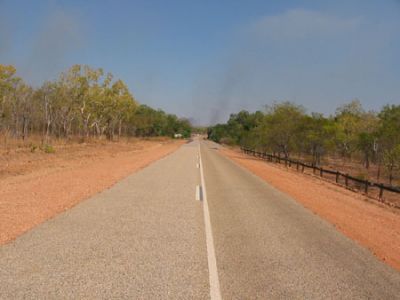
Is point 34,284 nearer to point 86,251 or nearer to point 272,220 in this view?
point 86,251

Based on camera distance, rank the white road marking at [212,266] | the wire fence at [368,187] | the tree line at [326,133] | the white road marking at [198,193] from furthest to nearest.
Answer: the tree line at [326,133] → the wire fence at [368,187] → the white road marking at [198,193] → the white road marking at [212,266]

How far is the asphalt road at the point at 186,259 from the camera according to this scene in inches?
162

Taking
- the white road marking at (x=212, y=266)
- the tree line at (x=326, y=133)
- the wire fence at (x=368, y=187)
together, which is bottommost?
the wire fence at (x=368, y=187)

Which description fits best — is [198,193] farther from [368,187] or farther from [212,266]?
[368,187]

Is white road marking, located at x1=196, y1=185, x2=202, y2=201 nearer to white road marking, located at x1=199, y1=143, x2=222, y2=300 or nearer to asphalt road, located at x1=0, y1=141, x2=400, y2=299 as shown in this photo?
asphalt road, located at x1=0, y1=141, x2=400, y2=299

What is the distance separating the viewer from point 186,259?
205 inches

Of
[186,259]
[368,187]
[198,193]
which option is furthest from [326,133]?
[186,259]

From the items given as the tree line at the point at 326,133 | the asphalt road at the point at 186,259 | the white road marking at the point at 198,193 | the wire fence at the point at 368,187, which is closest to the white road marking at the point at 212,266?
the asphalt road at the point at 186,259

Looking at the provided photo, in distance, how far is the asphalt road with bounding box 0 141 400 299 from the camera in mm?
4125

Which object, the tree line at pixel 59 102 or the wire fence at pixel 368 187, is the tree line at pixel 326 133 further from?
the tree line at pixel 59 102

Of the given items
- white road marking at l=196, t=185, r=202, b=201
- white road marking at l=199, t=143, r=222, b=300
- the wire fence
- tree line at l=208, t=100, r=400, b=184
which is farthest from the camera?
tree line at l=208, t=100, r=400, b=184

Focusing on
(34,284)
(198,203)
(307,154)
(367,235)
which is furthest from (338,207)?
(307,154)

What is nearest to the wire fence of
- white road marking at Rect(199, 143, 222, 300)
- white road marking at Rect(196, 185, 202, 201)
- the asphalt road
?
white road marking at Rect(196, 185, 202, 201)

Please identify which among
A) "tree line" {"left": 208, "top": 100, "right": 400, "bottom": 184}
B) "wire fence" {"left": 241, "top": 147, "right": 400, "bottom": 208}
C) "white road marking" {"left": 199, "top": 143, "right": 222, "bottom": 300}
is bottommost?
"wire fence" {"left": 241, "top": 147, "right": 400, "bottom": 208}
